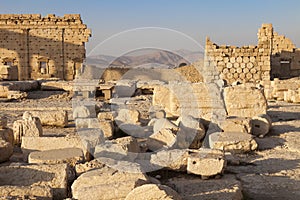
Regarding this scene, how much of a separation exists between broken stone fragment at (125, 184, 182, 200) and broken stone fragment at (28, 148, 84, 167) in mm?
1882

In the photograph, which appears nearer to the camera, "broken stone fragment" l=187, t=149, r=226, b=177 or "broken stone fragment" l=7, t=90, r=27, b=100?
"broken stone fragment" l=187, t=149, r=226, b=177

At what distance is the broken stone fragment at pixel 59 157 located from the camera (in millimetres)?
4809

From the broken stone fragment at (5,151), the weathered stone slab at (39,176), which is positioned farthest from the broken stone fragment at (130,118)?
the weathered stone slab at (39,176)

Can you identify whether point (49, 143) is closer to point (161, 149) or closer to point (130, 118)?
point (161, 149)

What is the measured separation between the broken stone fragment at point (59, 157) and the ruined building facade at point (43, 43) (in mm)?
20254

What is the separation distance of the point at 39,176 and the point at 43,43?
22.5 m

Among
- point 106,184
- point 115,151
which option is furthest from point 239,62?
point 106,184

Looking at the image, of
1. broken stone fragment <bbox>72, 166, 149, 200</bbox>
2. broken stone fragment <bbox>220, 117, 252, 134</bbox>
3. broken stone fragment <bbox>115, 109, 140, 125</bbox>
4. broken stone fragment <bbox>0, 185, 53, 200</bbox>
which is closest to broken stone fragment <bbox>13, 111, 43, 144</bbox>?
broken stone fragment <bbox>115, 109, 140, 125</bbox>

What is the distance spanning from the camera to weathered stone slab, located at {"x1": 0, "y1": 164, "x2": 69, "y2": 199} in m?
4.00

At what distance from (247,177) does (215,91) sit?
4564 mm

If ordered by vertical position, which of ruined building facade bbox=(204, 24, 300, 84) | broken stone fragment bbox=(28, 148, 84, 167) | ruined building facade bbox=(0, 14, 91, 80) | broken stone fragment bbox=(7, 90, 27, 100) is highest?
ruined building facade bbox=(0, 14, 91, 80)

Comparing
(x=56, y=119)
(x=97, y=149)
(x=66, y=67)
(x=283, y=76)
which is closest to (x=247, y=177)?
(x=97, y=149)

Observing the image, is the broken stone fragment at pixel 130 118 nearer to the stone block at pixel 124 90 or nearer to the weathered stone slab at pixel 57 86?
the stone block at pixel 124 90

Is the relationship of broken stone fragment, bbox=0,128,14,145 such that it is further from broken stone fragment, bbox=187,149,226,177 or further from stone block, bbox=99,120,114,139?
broken stone fragment, bbox=187,149,226,177
